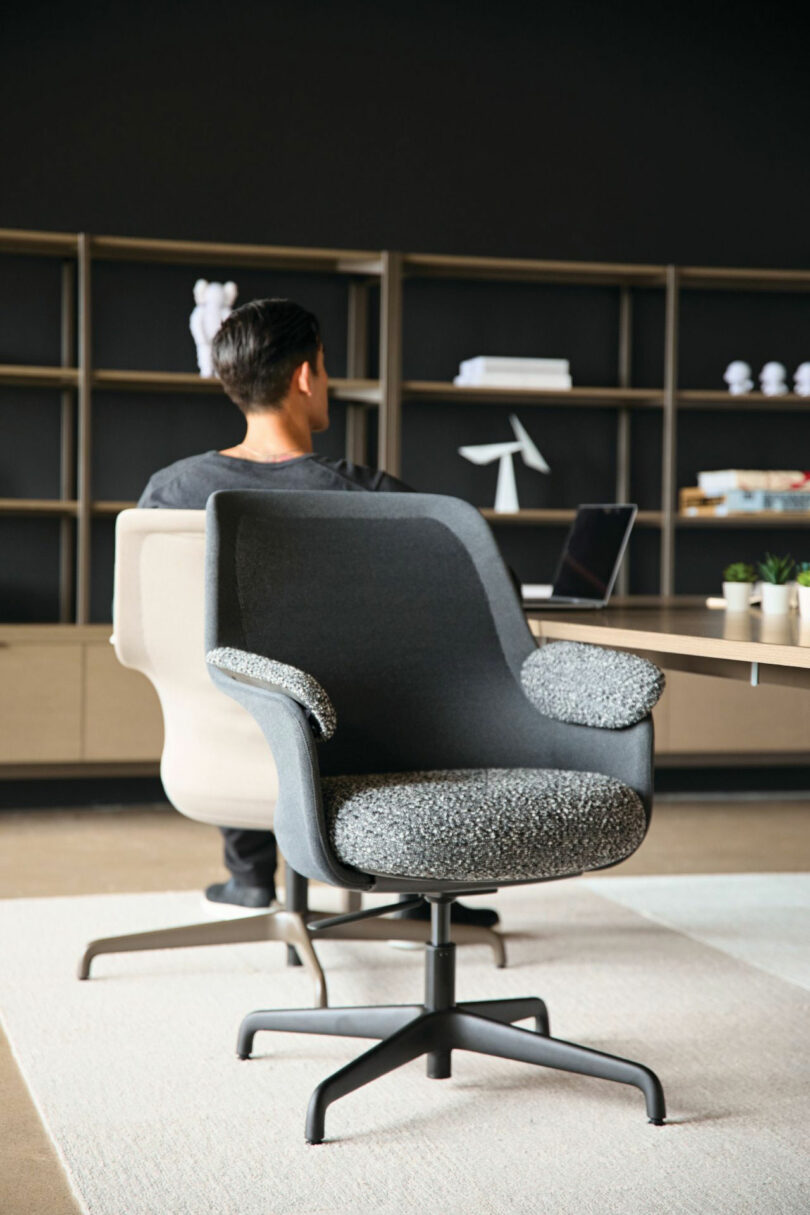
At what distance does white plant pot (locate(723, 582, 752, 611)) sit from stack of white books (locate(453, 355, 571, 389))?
2.27 metres

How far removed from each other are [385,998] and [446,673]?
2.44 ft

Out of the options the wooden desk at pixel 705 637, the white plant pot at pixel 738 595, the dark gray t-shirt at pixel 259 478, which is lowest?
the wooden desk at pixel 705 637

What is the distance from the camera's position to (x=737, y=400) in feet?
18.1

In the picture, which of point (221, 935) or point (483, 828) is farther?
point (221, 935)

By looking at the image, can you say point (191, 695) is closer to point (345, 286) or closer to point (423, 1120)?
point (423, 1120)

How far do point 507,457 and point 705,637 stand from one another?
3.29m

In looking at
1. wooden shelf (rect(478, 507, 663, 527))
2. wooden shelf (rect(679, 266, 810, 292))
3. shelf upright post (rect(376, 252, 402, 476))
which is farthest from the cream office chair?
wooden shelf (rect(679, 266, 810, 292))

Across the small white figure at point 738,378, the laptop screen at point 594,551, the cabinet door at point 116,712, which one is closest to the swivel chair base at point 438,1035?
the laptop screen at point 594,551

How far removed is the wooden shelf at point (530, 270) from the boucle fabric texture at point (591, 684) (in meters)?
3.09

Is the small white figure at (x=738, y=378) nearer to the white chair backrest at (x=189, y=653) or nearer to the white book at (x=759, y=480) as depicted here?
the white book at (x=759, y=480)

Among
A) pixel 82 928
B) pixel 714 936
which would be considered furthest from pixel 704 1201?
pixel 82 928

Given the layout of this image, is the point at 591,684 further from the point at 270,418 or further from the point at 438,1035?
the point at 270,418

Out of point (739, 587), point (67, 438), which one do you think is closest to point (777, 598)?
point (739, 587)

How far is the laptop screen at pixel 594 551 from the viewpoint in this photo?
340 cm
